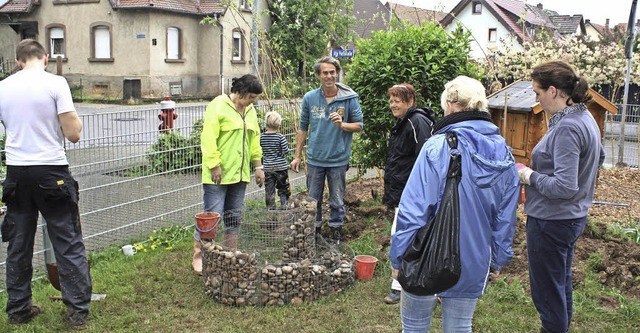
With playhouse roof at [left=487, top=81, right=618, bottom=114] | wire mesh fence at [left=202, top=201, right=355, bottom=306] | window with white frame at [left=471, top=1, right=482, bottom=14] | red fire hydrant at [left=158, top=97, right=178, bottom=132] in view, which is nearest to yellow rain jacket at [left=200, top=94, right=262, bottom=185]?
wire mesh fence at [left=202, top=201, right=355, bottom=306]

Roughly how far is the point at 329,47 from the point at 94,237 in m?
5.40

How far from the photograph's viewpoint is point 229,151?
5.36 meters

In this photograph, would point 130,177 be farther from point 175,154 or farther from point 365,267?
point 365,267

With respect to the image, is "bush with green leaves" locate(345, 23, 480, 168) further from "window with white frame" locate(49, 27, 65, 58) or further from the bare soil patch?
"window with white frame" locate(49, 27, 65, 58)

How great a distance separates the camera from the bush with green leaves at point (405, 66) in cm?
695

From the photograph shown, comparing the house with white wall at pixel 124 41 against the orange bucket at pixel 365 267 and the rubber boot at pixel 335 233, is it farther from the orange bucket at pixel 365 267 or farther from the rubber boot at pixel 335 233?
the orange bucket at pixel 365 267

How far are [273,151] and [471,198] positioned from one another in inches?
174

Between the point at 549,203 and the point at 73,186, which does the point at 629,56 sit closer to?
the point at 549,203

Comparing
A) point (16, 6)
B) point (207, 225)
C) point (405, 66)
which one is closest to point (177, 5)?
point (16, 6)

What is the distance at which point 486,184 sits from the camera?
296 cm

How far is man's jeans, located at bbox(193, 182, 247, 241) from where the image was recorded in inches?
215

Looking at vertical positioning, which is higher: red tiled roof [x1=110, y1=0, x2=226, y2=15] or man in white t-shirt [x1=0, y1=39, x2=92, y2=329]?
red tiled roof [x1=110, y1=0, x2=226, y2=15]

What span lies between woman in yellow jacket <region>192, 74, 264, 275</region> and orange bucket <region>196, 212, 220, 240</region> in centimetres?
14

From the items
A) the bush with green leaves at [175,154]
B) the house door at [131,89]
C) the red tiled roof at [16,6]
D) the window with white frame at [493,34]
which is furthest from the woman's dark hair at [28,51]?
the window with white frame at [493,34]
